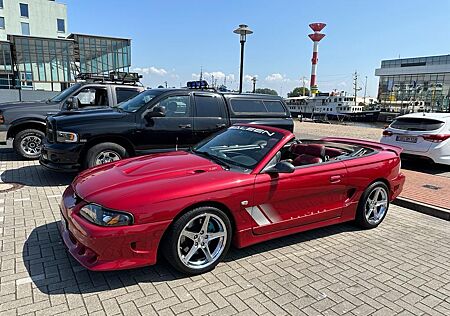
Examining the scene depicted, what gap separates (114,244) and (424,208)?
5.19 meters

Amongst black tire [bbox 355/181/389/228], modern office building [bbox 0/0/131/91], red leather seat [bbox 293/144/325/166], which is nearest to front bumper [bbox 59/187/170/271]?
red leather seat [bbox 293/144/325/166]

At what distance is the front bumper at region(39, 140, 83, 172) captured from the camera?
233 inches

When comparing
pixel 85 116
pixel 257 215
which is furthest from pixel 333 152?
pixel 85 116

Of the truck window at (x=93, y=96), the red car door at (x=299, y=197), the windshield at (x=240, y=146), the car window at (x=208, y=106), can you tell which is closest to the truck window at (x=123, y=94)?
the truck window at (x=93, y=96)

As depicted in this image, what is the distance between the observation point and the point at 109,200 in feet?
9.79

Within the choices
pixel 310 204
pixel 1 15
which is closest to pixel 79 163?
pixel 310 204

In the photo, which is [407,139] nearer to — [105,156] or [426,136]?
[426,136]

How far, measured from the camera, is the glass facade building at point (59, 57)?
32.0 m

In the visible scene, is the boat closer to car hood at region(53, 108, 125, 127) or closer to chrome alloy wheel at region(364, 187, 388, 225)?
car hood at region(53, 108, 125, 127)

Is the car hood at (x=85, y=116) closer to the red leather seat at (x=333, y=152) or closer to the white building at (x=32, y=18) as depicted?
the red leather seat at (x=333, y=152)

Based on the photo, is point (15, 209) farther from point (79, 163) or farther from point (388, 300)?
point (388, 300)

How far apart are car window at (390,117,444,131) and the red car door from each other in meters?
5.94

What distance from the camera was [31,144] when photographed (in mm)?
8125

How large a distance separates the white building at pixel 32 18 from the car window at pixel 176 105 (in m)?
54.8
